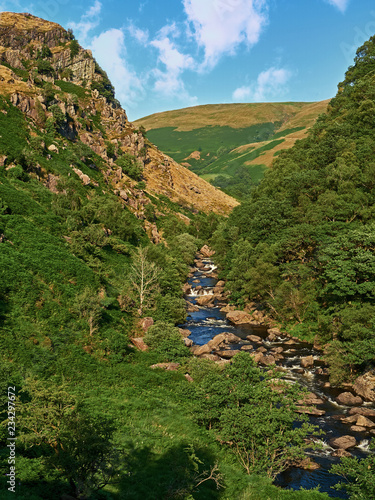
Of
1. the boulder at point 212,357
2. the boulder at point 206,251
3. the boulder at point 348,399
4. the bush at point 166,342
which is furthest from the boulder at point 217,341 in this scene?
the boulder at point 206,251

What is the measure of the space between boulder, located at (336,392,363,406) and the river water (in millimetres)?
627

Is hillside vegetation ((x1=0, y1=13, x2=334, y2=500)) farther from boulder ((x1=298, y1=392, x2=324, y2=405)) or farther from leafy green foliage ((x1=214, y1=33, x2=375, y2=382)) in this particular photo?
leafy green foliage ((x1=214, y1=33, x2=375, y2=382))

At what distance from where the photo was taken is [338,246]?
159 feet

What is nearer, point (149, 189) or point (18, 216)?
point (18, 216)

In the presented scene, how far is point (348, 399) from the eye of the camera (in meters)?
33.9

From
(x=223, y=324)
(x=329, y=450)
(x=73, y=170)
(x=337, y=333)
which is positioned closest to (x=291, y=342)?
(x=337, y=333)

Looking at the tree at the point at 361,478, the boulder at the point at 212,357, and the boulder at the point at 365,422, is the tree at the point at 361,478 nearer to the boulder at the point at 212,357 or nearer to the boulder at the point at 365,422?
the boulder at the point at 365,422

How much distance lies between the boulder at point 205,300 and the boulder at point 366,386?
121 feet

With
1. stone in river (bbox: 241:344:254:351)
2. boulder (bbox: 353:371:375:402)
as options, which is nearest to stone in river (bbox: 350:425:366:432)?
boulder (bbox: 353:371:375:402)

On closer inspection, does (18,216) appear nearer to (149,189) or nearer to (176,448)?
(176,448)

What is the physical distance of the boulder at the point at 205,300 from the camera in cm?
6906

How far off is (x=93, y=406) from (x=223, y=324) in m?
35.5

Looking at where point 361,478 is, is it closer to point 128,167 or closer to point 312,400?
point 312,400

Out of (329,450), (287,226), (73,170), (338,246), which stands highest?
(73,170)
